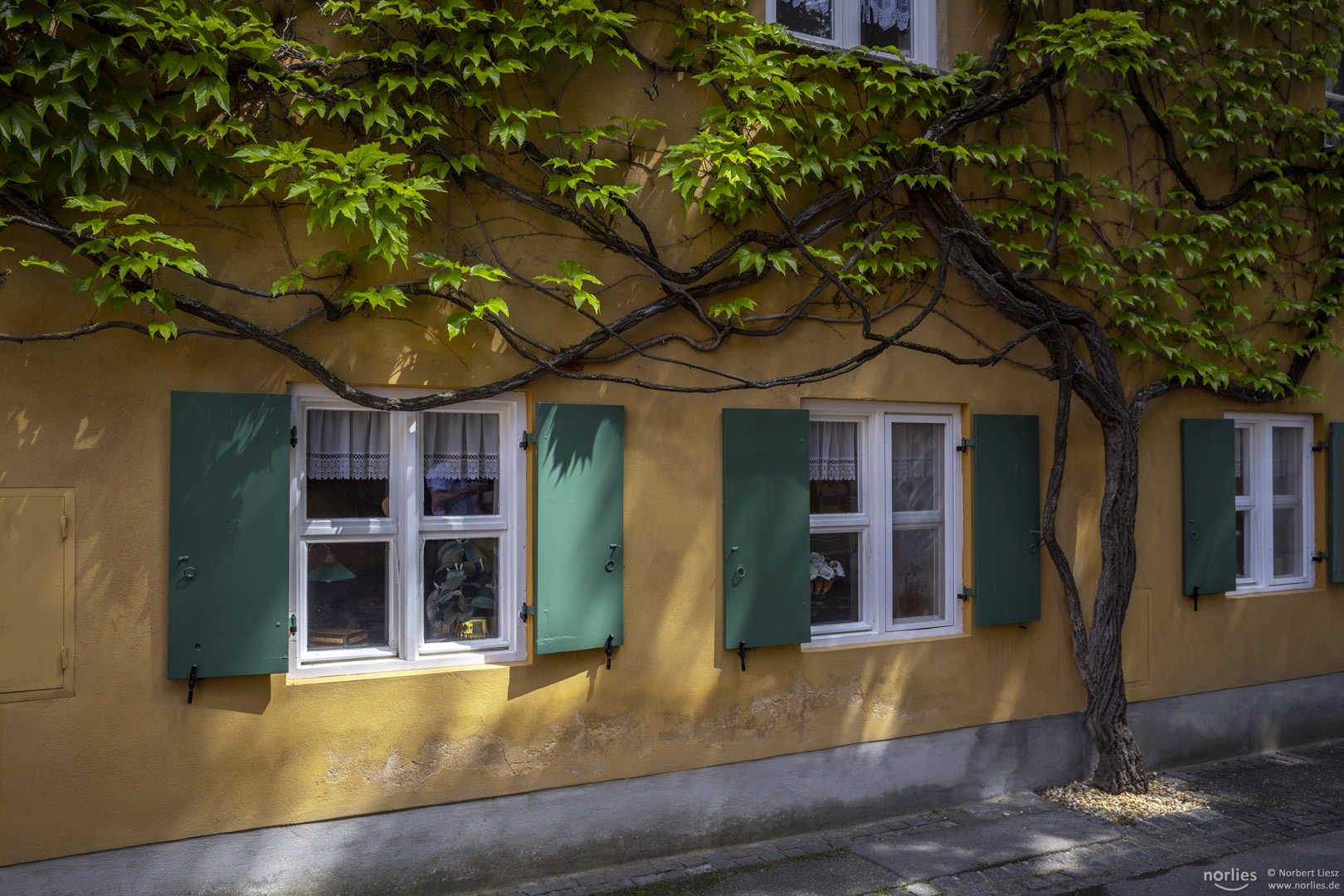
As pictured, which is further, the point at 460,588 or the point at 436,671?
the point at 460,588

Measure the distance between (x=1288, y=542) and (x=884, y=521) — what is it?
142 inches

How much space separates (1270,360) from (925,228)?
2.74 m

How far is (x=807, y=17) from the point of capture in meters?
5.38

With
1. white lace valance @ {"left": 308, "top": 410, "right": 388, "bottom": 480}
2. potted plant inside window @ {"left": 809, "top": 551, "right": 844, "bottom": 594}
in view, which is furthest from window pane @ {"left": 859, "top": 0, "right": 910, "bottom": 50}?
white lace valance @ {"left": 308, "top": 410, "right": 388, "bottom": 480}

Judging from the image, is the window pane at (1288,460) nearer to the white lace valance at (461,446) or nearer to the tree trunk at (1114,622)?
the tree trunk at (1114,622)

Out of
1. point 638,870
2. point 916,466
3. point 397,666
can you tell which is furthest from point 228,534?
point 916,466

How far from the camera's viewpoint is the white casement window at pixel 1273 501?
22.3ft

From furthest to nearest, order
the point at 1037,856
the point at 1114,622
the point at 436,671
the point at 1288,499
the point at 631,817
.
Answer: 1. the point at 1288,499
2. the point at 1114,622
3. the point at 1037,856
4. the point at 631,817
5. the point at 436,671

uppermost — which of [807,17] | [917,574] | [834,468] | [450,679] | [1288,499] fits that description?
[807,17]

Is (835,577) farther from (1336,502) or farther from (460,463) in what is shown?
(1336,502)

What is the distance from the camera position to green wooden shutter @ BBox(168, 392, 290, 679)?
3.82 metres

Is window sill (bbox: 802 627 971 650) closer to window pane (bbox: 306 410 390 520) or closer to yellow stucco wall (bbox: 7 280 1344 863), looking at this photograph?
yellow stucco wall (bbox: 7 280 1344 863)

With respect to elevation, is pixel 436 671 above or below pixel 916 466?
below

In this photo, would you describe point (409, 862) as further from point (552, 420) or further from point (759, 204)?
point (759, 204)
